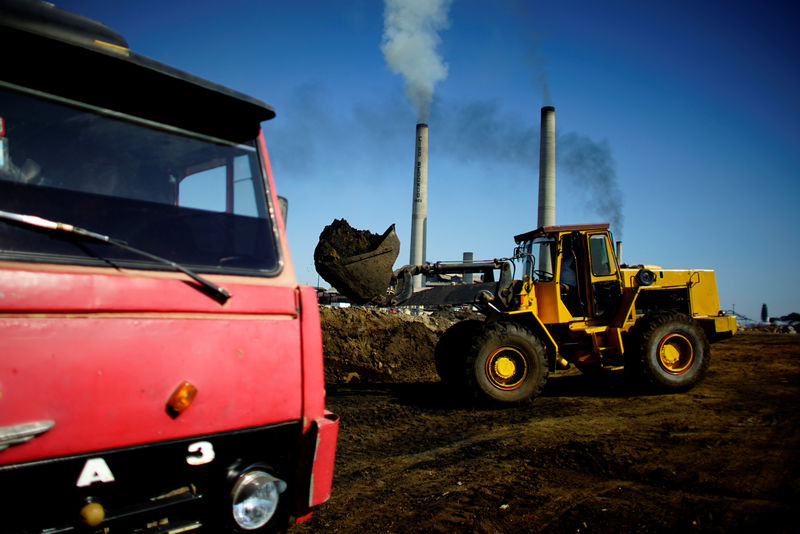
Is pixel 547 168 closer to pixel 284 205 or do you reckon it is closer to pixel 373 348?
pixel 373 348

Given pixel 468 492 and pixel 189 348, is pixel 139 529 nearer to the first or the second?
pixel 189 348

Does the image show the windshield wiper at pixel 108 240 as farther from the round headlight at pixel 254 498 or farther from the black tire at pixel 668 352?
the black tire at pixel 668 352

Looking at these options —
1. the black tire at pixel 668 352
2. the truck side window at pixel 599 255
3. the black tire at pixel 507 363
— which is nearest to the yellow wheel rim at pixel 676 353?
the black tire at pixel 668 352

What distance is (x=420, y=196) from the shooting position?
37500mm

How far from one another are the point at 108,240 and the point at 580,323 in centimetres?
771

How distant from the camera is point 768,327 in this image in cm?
2286

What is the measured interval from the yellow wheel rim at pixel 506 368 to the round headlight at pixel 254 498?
5.58m

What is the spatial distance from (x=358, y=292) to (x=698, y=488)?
9.15 m

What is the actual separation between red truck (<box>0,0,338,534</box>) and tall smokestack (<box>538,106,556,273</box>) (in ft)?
105

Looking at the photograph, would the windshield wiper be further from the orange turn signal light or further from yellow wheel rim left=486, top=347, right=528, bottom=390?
yellow wheel rim left=486, top=347, right=528, bottom=390

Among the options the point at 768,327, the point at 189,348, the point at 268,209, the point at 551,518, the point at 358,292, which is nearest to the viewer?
the point at 189,348

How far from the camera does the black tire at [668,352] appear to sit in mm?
7645

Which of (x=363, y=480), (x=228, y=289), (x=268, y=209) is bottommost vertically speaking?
(x=363, y=480)

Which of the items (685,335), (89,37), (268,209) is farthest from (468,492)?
(685,335)
